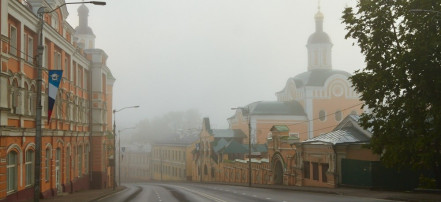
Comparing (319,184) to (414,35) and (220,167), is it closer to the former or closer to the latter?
(414,35)

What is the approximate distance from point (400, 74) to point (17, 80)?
59.7ft

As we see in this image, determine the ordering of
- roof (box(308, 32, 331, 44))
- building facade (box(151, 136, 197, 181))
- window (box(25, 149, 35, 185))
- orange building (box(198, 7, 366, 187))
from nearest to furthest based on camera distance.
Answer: window (box(25, 149, 35, 185)), orange building (box(198, 7, 366, 187)), roof (box(308, 32, 331, 44)), building facade (box(151, 136, 197, 181))

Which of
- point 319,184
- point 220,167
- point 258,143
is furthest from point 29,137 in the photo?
point 258,143

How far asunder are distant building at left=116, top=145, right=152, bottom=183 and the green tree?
312 feet

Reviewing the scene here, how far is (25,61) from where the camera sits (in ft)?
83.1

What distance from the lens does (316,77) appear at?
8275cm

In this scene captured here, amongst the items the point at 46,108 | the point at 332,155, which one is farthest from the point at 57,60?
the point at 332,155

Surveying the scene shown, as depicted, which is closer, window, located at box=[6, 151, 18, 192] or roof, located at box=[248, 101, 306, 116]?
window, located at box=[6, 151, 18, 192]

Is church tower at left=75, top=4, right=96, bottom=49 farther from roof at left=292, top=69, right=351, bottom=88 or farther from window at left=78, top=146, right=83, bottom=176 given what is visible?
window at left=78, top=146, right=83, bottom=176

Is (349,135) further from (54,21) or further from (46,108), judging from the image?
Result: (54,21)

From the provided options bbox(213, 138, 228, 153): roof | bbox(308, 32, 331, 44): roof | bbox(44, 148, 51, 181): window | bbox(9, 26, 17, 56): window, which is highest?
bbox(308, 32, 331, 44): roof

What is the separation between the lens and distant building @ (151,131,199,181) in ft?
293

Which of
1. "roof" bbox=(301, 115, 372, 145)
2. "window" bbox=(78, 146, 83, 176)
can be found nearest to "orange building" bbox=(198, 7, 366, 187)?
"roof" bbox=(301, 115, 372, 145)

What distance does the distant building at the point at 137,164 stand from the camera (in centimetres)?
11838
